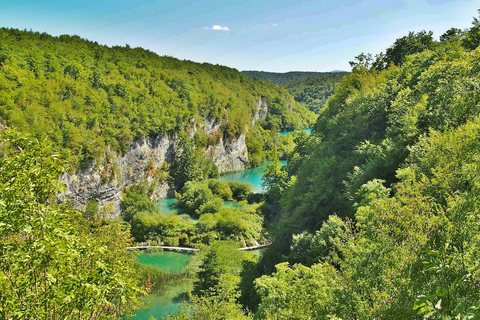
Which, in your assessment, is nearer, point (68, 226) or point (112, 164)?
point (68, 226)

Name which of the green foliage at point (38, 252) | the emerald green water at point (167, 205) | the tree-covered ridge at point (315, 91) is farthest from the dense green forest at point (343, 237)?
the tree-covered ridge at point (315, 91)

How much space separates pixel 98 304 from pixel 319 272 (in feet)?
28.3

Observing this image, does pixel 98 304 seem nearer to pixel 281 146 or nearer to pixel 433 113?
pixel 433 113

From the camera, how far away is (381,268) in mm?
8070

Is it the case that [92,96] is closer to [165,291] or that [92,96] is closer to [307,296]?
[165,291]

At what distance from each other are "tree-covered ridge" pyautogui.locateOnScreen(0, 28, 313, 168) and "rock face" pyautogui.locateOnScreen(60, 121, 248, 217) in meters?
1.69

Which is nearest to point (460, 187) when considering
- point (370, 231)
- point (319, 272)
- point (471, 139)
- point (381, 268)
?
point (471, 139)

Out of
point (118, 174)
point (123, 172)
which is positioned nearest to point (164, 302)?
point (118, 174)

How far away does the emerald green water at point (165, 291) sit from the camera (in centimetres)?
2198

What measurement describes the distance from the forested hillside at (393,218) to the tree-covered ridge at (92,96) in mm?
26504

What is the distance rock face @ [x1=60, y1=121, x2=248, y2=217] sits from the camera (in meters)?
37.9

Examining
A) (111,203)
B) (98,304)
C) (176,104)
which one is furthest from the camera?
(176,104)

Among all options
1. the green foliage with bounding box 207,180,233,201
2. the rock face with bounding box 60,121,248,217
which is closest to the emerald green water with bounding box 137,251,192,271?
the rock face with bounding box 60,121,248,217

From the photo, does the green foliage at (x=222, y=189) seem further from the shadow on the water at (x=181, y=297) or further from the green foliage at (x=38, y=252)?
the green foliage at (x=38, y=252)
